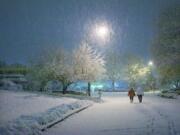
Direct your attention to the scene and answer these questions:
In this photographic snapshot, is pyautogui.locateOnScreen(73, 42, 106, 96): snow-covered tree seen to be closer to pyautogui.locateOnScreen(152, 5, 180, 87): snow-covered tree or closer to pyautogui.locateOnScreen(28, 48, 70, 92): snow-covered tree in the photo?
pyautogui.locateOnScreen(28, 48, 70, 92): snow-covered tree

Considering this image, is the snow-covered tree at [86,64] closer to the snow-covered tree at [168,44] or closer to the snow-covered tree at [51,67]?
the snow-covered tree at [51,67]

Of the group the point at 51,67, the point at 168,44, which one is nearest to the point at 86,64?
the point at 51,67

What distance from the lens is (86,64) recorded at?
54531 mm

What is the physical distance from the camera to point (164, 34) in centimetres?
4238

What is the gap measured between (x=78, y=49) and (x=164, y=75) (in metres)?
16.0

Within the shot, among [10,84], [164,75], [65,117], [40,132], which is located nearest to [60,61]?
[10,84]

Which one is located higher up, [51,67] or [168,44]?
[168,44]

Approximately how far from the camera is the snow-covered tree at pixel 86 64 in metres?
53.4

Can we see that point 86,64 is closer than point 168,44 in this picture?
No

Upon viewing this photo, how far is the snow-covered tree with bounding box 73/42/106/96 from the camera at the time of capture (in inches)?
2101

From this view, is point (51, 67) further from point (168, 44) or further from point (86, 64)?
point (168, 44)

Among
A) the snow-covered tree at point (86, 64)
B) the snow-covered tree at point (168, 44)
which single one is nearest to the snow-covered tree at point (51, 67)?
the snow-covered tree at point (86, 64)

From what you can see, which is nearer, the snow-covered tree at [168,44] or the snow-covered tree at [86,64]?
the snow-covered tree at [168,44]

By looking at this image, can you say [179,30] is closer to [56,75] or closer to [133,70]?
[56,75]
